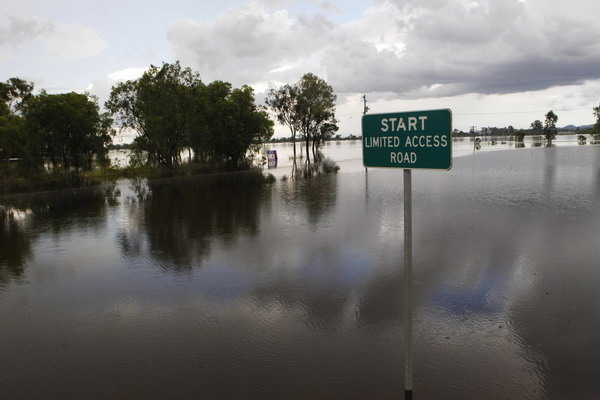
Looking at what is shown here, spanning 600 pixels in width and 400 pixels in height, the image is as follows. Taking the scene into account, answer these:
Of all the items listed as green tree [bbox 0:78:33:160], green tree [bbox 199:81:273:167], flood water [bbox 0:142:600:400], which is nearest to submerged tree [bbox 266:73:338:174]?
green tree [bbox 199:81:273:167]

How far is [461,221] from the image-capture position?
1307 cm

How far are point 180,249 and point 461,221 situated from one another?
339 inches

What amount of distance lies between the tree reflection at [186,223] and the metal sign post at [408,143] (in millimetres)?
6619

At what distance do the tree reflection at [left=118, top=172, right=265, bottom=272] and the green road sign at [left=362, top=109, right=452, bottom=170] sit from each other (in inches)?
263

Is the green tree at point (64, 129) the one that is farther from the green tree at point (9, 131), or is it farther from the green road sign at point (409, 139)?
the green road sign at point (409, 139)

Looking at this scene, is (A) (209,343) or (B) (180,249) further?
(B) (180,249)

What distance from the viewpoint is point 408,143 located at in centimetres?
348

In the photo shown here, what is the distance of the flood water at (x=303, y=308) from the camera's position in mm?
4723

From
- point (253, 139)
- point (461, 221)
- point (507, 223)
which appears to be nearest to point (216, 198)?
point (461, 221)

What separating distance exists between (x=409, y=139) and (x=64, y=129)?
36164 millimetres

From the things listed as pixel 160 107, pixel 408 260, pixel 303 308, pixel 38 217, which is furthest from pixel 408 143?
pixel 160 107

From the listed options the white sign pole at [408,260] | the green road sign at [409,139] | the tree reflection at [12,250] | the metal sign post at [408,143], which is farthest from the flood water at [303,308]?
the green road sign at [409,139]

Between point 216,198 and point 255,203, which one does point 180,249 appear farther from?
point 216,198

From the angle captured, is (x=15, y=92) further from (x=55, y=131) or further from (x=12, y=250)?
(x=12, y=250)
